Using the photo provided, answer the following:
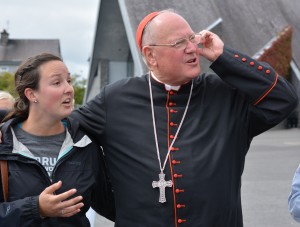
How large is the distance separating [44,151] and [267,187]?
6464 millimetres

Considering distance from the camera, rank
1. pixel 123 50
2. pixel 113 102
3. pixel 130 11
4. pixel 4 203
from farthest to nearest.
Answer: pixel 123 50
pixel 130 11
pixel 113 102
pixel 4 203

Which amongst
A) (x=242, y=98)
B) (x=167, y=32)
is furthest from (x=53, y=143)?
(x=242, y=98)

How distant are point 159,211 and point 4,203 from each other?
84cm

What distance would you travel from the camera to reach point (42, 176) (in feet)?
9.00

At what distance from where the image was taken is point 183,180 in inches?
109

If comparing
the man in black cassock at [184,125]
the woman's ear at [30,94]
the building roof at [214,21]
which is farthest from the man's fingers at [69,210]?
the building roof at [214,21]

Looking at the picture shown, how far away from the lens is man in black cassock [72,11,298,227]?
108 inches

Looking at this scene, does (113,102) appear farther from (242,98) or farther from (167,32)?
(242,98)

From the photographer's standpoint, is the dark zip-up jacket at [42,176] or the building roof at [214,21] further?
the building roof at [214,21]

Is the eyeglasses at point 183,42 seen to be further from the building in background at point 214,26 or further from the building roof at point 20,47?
the building roof at point 20,47

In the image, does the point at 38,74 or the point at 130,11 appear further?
the point at 130,11

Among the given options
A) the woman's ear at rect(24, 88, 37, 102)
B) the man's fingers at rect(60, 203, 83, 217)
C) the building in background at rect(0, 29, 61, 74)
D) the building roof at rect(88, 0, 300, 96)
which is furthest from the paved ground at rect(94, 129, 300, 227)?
the building in background at rect(0, 29, 61, 74)

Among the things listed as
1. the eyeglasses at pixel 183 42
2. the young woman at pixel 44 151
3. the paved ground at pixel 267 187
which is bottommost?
the paved ground at pixel 267 187

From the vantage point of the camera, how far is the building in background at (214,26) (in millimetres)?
22670
